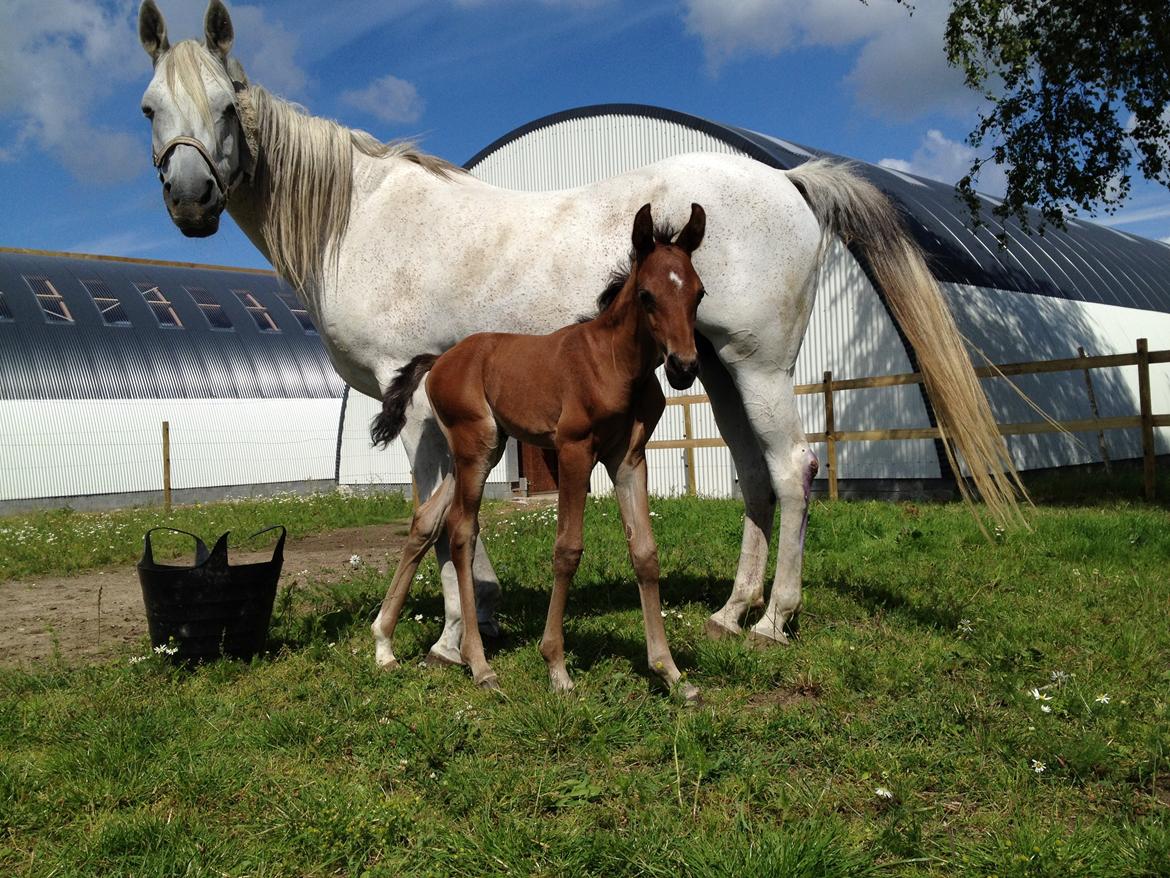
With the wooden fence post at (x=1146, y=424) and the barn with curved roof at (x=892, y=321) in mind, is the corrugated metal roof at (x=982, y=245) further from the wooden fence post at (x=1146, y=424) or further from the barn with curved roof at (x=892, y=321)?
the wooden fence post at (x=1146, y=424)

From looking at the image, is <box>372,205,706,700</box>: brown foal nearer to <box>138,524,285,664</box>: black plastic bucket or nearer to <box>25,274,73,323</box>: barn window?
<box>138,524,285,664</box>: black plastic bucket

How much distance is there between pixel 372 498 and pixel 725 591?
11.3 metres

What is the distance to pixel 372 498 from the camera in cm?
1588

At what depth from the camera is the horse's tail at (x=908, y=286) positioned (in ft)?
14.8

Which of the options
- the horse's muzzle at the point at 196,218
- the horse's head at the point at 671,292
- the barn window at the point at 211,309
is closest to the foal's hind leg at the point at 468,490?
the horse's head at the point at 671,292

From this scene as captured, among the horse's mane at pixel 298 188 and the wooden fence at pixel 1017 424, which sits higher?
the horse's mane at pixel 298 188

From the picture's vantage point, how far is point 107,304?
77.7ft

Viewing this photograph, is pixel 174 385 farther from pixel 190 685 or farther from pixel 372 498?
pixel 190 685

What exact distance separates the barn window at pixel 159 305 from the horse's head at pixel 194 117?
21823mm

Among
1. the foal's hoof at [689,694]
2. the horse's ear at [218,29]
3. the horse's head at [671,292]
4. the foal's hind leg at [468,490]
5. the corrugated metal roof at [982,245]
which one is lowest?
the foal's hoof at [689,694]

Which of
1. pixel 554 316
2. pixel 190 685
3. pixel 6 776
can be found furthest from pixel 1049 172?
pixel 6 776

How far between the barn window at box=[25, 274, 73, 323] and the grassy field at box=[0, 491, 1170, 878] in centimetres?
2144

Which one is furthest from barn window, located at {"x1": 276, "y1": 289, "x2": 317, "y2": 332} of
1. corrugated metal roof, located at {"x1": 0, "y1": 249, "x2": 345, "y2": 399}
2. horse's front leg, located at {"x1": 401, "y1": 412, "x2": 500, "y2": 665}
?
horse's front leg, located at {"x1": 401, "y1": 412, "x2": 500, "y2": 665}

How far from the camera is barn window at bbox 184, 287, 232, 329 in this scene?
25.2 metres
